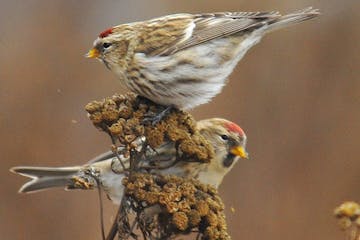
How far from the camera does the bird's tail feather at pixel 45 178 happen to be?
587cm

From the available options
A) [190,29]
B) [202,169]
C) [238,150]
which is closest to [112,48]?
[190,29]

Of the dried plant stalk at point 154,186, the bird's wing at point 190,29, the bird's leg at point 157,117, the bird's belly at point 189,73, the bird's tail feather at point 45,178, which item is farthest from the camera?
the bird's tail feather at point 45,178

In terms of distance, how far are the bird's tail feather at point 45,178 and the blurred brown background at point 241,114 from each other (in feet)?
7.80

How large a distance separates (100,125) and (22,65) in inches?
197

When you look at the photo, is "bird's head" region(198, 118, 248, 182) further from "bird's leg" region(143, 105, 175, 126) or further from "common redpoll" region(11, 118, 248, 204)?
"bird's leg" region(143, 105, 175, 126)

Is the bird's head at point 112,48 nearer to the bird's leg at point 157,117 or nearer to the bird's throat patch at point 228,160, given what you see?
the bird's leg at point 157,117

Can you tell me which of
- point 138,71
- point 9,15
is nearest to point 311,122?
point 9,15

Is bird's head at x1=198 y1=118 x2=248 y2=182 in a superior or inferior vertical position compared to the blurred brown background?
inferior

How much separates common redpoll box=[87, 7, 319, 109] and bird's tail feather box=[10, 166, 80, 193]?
0.94m

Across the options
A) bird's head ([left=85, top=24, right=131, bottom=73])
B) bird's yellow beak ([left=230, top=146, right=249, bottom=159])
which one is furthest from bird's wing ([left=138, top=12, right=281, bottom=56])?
Result: bird's yellow beak ([left=230, top=146, right=249, bottom=159])

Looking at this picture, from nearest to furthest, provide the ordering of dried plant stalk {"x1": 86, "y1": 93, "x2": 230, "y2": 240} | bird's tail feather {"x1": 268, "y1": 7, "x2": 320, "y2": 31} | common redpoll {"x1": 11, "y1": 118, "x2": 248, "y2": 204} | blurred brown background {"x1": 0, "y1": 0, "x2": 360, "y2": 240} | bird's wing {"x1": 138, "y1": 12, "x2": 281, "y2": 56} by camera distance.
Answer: dried plant stalk {"x1": 86, "y1": 93, "x2": 230, "y2": 240}
bird's wing {"x1": 138, "y1": 12, "x2": 281, "y2": 56}
bird's tail feather {"x1": 268, "y1": 7, "x2": 320, "y2": 31}
common redpoll {"x1": 11, "y1": 118, "x2": 248, "y2": 204}
blurred brown background {"x1": 0, "y1": 0, "x2": 360, "y2": 240}

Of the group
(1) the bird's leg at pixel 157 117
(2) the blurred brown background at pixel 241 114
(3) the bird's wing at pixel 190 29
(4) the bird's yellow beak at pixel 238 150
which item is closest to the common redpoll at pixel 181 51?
(3) the bird's wing at pixel 190 29

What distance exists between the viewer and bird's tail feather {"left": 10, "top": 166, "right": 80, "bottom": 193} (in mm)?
5867

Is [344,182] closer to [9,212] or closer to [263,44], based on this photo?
[263,44]
